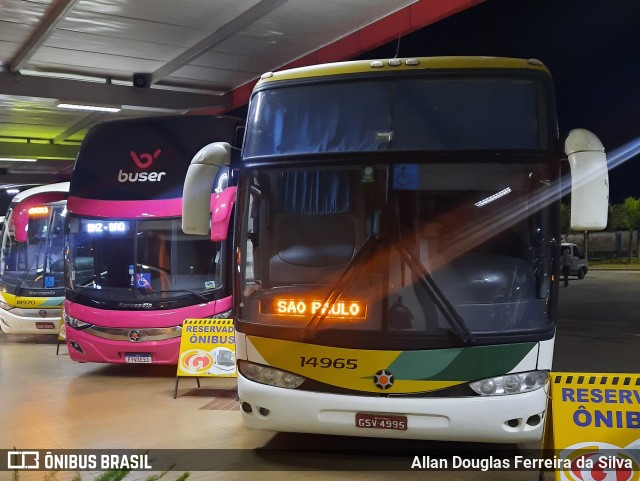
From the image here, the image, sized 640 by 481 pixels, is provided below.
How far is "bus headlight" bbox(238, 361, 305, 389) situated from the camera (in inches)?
250

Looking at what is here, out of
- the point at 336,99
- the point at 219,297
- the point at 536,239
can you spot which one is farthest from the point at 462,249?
the point at 219,297

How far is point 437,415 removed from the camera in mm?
5969

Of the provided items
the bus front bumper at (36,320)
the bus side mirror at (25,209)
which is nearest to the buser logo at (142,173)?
the bus side mirror at (25,209)

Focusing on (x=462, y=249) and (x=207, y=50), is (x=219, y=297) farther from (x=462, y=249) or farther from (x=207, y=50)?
(x=207, y=50)

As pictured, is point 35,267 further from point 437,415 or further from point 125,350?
point 437,415

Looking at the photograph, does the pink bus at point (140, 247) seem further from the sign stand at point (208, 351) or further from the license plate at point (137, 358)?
the sign stand at point (208, 351)

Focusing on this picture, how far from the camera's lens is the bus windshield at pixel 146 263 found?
35.5 feet

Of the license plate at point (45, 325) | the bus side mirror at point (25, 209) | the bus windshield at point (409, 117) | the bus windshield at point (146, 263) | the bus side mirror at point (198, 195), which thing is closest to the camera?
the bus windshield at point (409, 117)

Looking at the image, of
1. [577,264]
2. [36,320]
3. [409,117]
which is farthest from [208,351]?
[577,264]

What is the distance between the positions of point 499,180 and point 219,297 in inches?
213

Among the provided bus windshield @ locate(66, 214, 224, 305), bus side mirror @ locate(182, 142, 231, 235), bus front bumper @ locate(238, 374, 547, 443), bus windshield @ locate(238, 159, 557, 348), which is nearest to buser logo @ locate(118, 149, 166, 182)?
bus windshield @ locate(66, 214, 224, 305)

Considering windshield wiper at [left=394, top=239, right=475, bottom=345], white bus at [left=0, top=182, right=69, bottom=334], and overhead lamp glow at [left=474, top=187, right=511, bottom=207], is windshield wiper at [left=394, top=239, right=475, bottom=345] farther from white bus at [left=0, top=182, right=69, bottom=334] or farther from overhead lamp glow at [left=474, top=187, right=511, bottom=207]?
white bus at [left=0, top=182, right=69, bottom=334]

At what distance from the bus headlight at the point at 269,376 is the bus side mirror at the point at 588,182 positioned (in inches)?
98.6

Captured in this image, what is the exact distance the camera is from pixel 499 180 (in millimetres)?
6355
